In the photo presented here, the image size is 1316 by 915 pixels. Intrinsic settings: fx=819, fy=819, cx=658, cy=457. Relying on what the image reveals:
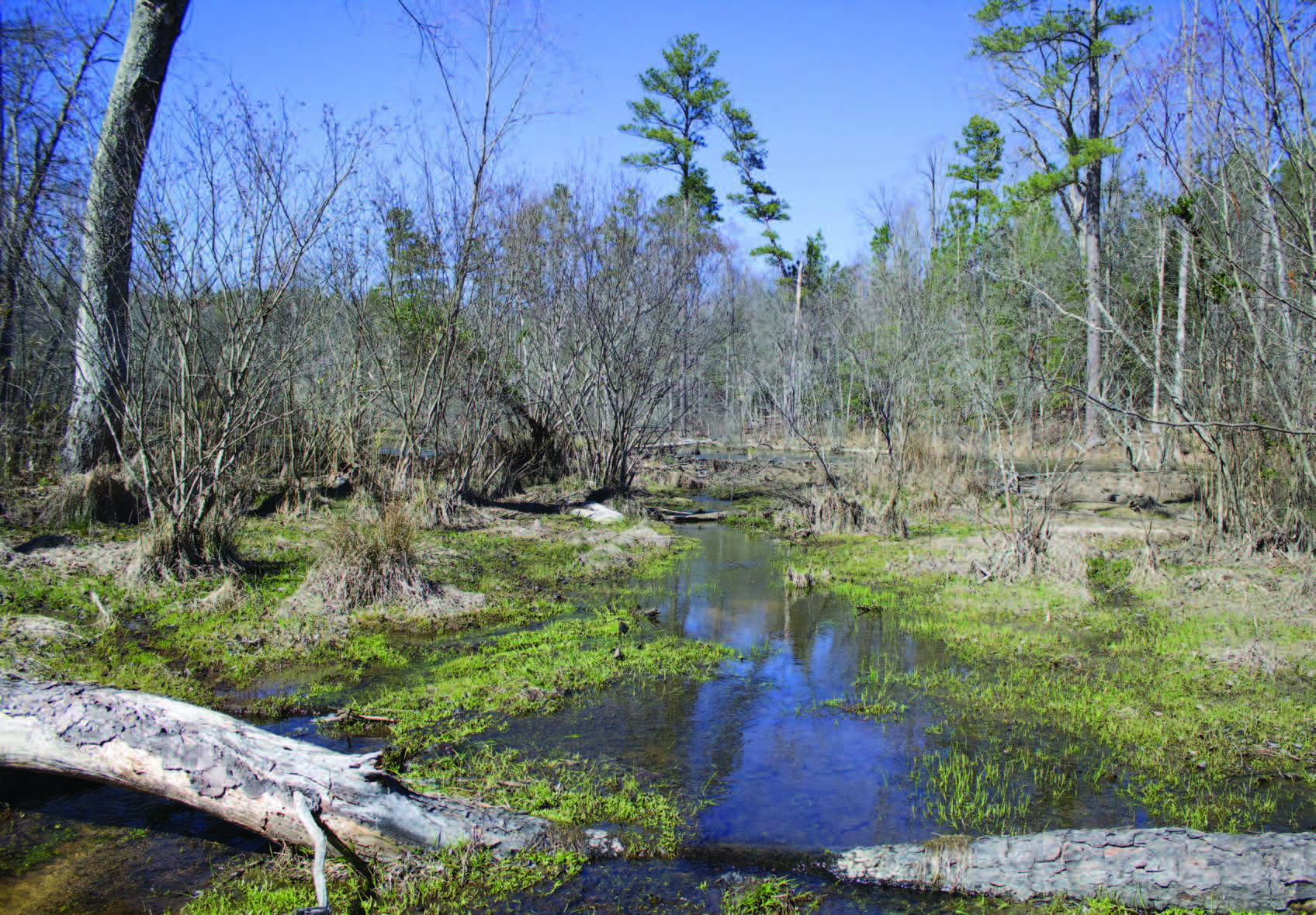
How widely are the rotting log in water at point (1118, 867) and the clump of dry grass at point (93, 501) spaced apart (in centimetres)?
937

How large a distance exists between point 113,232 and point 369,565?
14.4ft

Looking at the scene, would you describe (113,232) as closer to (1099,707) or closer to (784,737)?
(784,737)

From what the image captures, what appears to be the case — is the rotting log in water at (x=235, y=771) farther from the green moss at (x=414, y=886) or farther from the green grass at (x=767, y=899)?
the green grass at (x=767, y=899)

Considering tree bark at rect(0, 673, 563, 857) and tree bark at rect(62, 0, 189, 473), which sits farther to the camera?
tree bark at rect(62, 0, 189, 473)

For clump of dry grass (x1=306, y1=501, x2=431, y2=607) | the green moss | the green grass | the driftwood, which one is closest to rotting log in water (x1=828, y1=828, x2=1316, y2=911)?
the green grass

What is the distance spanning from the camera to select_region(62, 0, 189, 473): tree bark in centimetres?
845

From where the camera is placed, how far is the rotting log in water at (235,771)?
153 inches

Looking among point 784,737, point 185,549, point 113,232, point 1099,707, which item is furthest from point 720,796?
point 113,232

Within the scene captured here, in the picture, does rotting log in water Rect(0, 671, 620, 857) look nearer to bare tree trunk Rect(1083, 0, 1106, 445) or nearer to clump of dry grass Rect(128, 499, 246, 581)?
clump of dry grass Rect(128, 499, 246, 581)

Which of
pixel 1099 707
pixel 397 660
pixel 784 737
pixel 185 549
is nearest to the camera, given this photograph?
pixel 784 737

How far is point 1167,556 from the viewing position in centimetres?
1070

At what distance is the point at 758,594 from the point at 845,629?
1.65m

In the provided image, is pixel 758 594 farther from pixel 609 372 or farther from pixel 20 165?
pixel 20 165

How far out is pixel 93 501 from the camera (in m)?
9.64
